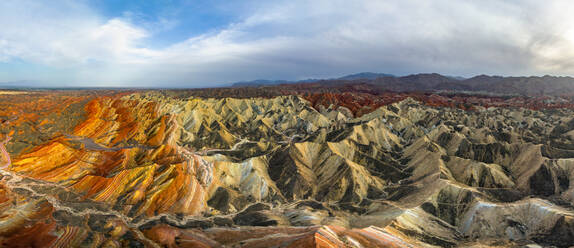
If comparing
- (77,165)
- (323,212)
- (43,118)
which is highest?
(43,118)

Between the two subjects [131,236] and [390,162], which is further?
[390,162]

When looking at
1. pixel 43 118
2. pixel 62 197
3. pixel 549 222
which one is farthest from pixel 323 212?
pixel 43 118

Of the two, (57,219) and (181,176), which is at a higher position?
(181,176)

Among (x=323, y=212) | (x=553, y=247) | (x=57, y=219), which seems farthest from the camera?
(x=323, y=212)

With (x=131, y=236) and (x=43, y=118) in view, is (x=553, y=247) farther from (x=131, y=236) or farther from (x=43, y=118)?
(x=43, y=118)

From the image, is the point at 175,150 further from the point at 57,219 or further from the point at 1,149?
the point at 1,149

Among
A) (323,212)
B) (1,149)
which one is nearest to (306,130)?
(323,212)

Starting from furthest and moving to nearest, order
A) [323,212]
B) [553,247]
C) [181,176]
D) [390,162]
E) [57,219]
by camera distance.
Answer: [390,162]
[181,176]
[323,212]
[57,219]
[553,247]
